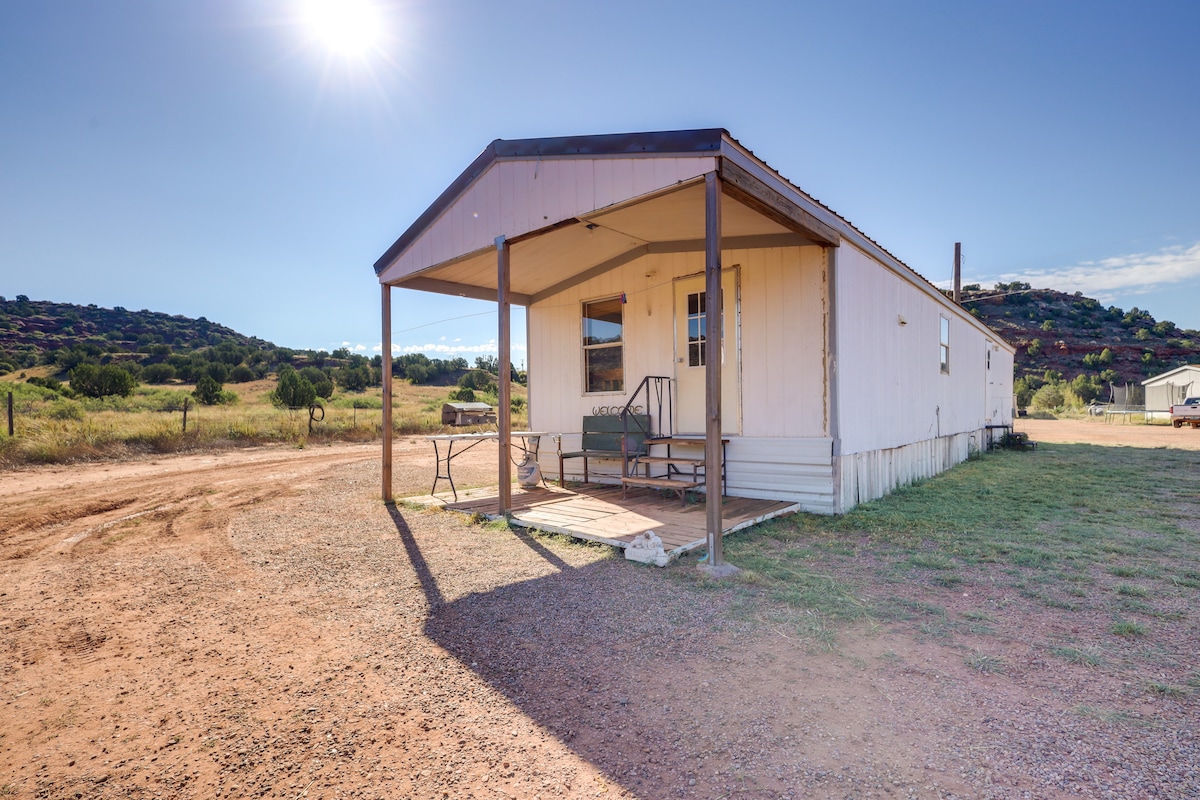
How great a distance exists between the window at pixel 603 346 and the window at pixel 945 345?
5802mm

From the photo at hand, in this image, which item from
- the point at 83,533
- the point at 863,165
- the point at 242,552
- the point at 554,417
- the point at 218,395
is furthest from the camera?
the point at 218,395

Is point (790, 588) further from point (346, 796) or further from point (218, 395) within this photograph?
point (218, 395)

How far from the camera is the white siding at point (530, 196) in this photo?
435 cm

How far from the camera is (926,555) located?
4188 millimetres

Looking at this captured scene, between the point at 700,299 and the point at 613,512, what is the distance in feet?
9.22

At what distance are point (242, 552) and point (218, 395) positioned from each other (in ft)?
78.4

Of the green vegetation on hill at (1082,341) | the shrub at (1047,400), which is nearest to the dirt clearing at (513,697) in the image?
the shrub at (1047,400)

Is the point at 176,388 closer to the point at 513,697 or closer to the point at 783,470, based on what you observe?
the point at 783,470

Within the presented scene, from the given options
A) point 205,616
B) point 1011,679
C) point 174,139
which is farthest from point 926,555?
point 174,139

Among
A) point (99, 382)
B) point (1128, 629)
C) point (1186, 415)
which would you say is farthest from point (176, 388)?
point (1186, 415)

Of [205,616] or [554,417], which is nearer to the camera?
[205,616]

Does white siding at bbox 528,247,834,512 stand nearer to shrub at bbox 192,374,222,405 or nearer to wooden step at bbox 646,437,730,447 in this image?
wooden step at bbox 646,437,730,447

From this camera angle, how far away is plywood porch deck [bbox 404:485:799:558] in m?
4.66

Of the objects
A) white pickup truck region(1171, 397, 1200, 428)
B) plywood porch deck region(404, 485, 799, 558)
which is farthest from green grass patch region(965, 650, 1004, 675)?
white pickup truck region(1171, 397, 1200, 428)
